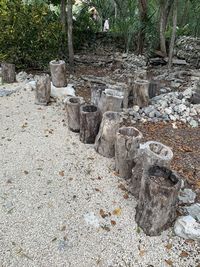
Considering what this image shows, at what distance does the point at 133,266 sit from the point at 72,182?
1164 millimetres

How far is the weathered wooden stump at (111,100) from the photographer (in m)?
4.11

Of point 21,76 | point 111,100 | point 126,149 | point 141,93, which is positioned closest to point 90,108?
point 111,100

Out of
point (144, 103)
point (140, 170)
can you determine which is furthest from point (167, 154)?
point (144, 103)

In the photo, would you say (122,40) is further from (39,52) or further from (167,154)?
(167,154)

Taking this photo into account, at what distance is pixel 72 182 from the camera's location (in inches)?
123

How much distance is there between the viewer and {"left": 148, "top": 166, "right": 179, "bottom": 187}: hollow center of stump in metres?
2.46

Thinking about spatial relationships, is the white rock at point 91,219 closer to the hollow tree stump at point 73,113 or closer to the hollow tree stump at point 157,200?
the hollow tree stump at point 157,200

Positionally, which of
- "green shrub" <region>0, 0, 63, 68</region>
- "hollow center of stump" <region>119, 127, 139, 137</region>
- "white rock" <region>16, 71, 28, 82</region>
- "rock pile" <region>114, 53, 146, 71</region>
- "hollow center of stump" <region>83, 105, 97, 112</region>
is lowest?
"hollow center of stump" <region>119, 127, 139, 137</region>

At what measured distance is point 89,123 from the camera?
12.1 ft

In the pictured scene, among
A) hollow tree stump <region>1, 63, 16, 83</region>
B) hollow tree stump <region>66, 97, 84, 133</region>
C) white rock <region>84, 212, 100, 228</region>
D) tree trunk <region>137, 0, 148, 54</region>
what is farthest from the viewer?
tree trunk <region>137, 0, 148, 54</region>

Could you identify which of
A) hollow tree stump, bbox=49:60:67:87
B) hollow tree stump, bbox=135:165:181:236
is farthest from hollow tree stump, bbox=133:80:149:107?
hollow tree stump, bbox=135:165:181:236

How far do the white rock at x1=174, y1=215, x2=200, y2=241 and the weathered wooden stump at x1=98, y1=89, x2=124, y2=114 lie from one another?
2.06 meters

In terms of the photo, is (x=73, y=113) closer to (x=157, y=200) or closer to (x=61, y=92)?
(x=61, y=92)

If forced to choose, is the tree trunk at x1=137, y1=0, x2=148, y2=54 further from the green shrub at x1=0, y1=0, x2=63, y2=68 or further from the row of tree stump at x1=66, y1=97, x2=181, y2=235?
the row of tree stump at x1=66, y1=97, x2=181, y2=235
